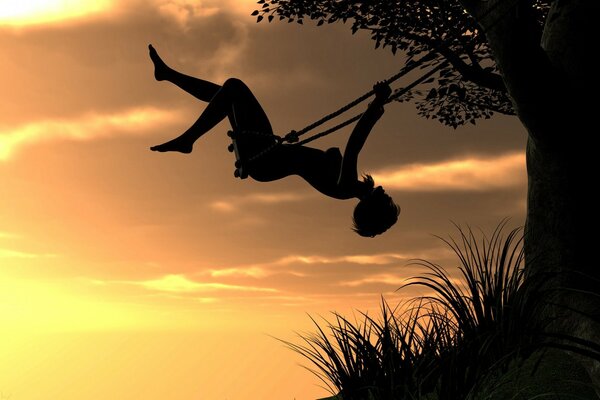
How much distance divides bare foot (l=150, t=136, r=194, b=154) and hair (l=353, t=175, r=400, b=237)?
5.41 feet

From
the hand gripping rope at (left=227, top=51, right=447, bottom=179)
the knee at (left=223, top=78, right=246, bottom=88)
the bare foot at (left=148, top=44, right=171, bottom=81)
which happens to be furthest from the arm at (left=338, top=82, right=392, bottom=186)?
the bare foot at (left=148, top=44, right=171, bottom=81)

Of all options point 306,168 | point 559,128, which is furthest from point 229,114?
point 559,128

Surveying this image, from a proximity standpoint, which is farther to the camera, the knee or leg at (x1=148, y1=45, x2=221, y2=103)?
leg at (x1=148, y1=45, x2=221, y2=103)

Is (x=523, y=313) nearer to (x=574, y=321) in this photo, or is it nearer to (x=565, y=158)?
(x=574, y=321)

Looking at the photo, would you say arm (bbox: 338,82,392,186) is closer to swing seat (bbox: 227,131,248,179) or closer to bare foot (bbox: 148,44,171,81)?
swing seat (bbox: 227,131,248,179)

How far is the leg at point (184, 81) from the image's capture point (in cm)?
750

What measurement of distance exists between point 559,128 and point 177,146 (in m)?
3.41

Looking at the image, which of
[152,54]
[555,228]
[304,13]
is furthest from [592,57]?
[304,13]

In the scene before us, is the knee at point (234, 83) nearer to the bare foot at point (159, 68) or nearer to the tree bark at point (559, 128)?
the bare foot at point (159, 68)

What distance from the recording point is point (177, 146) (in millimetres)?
7090

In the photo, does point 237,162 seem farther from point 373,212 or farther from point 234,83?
point 373,212

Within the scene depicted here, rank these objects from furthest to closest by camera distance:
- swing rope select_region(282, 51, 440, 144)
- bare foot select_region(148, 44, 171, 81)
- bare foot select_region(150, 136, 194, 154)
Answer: bare foot select_region(148, 44, 171, 81), bare foot select_region(150, 136, 194, 154), swing rope select_region(282, 51, 440, 144)

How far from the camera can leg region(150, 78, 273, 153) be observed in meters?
6.95

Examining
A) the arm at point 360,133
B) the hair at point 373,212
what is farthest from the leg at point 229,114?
the hair at point 373,212
